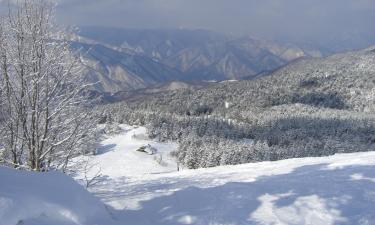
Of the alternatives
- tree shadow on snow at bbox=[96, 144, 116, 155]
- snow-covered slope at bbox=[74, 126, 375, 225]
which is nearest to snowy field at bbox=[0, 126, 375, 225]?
snow-covered slope at bbox=[74, 126, 375, 225]

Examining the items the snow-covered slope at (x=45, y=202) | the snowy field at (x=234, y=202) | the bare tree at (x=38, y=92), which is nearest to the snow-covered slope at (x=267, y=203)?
the snowy field at (x=234, y=202)

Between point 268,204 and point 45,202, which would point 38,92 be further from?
point 268,204

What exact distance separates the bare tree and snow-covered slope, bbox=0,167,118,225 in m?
4.76

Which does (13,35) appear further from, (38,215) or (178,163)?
(178,163)

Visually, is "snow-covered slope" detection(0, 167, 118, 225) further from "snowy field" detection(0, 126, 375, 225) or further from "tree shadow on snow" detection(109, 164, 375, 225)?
"tree shadow on snow" detection(109, 164, 375, 225)

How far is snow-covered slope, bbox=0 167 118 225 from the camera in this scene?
26.5ft

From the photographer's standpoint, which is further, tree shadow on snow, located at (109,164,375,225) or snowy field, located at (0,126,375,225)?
tree shadow on snow, located at (109,164,375,225)

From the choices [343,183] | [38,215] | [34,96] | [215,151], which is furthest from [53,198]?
[215,151]

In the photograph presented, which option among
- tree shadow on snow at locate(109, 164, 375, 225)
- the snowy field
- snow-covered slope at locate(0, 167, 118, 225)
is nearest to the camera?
snow-covered slope at locate(0, 167, 118, 225)

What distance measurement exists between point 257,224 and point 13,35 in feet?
31.3

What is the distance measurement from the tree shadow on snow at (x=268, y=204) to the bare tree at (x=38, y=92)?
513 centimetres

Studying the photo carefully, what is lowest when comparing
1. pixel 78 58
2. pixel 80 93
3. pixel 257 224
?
pixel 257 224

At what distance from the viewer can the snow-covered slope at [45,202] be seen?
8.07m

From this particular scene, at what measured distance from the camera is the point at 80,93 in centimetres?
1611
